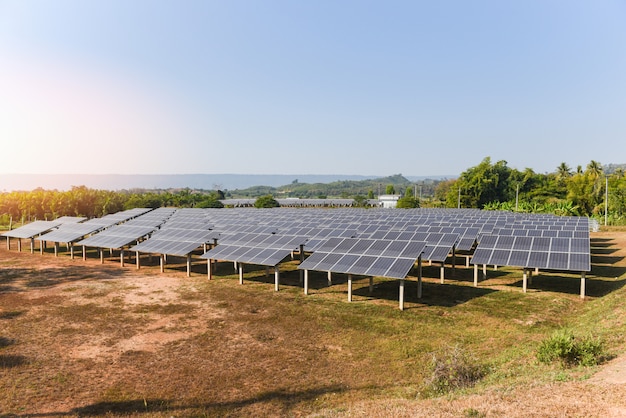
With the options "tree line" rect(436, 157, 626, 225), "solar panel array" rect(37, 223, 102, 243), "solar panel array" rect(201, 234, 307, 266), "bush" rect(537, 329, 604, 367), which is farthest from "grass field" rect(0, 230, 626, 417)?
"tree line" rect(436, 157, 626, 225)

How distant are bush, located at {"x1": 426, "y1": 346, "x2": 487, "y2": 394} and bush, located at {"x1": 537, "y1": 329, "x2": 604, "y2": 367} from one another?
2.31m

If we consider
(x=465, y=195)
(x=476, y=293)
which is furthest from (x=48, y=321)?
(x=465, y=195)

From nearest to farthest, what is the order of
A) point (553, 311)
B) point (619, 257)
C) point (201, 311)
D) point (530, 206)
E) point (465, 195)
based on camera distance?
point (553, 311) < point (201, 311) < point (619, 257) < point (530, 206) < point (465, 195)

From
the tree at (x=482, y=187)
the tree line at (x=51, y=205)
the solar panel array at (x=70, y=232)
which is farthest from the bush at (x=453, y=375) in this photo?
the tree at (x=482, y=187)

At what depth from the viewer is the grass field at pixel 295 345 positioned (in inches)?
456

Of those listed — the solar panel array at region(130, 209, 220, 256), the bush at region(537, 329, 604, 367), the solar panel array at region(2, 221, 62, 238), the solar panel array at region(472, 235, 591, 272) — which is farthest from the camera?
the solar panel array at region(2, 221, 62, 238)

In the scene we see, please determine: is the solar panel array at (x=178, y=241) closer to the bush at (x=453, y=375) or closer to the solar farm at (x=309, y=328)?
the solar farm at (x=309, y=328)

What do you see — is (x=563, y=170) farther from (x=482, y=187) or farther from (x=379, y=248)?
(x=379, y=248)

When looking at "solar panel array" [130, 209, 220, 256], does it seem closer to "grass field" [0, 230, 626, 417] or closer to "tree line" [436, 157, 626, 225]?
"grass field" [0, 230, 626, 417]

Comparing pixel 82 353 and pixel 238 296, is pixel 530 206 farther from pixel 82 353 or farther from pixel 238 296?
pixel 82 353

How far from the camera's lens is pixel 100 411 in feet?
40.4

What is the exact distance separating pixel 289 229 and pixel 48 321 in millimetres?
21867

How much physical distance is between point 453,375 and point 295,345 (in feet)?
24.6

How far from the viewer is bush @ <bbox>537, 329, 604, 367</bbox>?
11.9m
